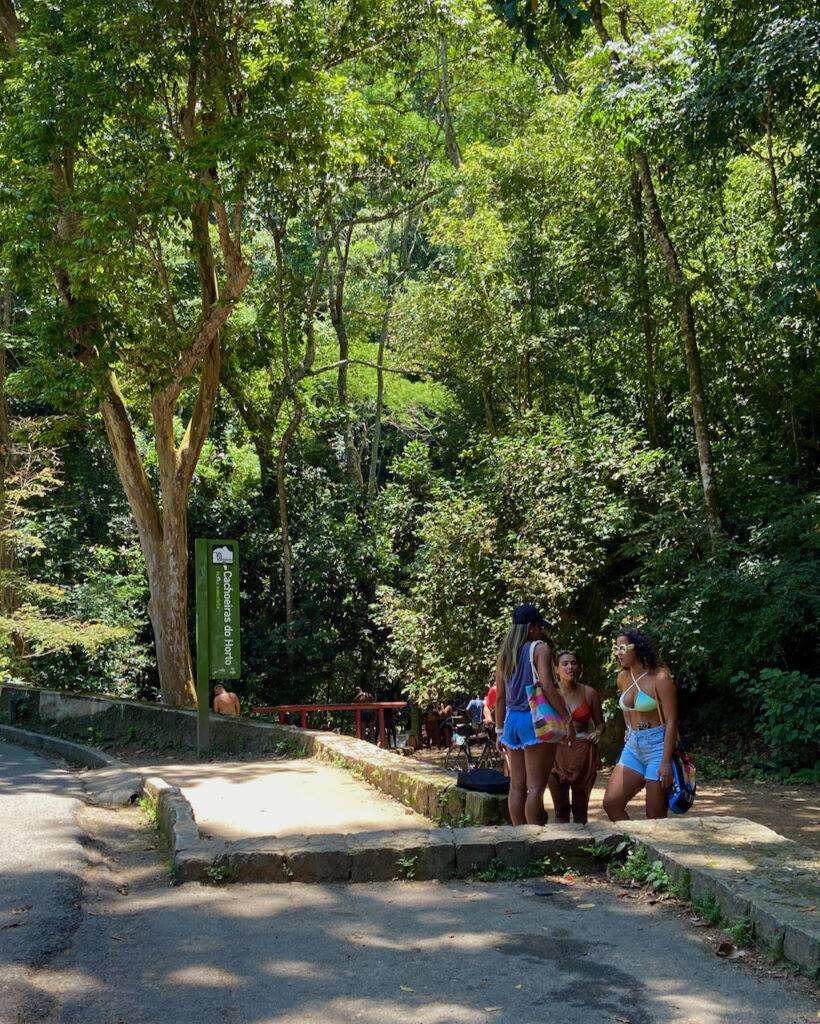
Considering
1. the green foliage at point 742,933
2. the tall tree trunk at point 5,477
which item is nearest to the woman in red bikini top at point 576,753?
the green foliage at point 742,933

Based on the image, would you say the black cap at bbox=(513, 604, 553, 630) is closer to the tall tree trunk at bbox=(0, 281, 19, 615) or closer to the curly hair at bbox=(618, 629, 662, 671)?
the curly hair at bbox=(618, 629, 662, 671)

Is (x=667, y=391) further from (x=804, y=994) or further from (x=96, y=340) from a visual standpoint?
(x=804, y=994)

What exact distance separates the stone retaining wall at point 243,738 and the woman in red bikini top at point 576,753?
474 mm

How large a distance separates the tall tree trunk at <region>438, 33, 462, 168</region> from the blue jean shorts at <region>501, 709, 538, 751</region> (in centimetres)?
1721

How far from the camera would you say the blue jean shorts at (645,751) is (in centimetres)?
663

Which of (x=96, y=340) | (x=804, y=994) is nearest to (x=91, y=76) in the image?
(x=96, y=340)

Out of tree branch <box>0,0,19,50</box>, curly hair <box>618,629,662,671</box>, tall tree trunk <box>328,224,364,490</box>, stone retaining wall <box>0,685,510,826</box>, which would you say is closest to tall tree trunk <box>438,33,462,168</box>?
tall tree trunk <box>328,224,364,490</box>

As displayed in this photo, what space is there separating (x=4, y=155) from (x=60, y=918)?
448 inches

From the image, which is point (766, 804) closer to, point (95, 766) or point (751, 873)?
point (751, 873)

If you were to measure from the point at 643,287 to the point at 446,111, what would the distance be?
26.5 feet

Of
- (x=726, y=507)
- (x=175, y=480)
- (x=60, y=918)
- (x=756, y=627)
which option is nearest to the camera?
(x=60, y=918)

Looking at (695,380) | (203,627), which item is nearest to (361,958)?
(203,627)

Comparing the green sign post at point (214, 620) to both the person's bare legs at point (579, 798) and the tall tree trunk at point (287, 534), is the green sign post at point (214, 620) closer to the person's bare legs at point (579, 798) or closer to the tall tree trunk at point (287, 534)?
the person's bare legs at point (579, 798)

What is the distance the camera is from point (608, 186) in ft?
57.5
